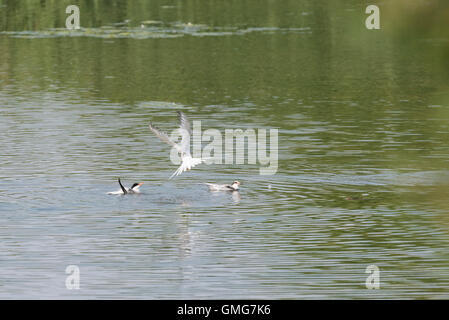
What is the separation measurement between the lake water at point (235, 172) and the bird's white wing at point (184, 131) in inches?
51.8

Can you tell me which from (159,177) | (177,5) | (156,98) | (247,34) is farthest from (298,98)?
(177,5)

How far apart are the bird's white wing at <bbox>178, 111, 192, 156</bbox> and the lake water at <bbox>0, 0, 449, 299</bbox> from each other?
132 cm

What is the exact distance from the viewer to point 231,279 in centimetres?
1365

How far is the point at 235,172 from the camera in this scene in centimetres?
2294

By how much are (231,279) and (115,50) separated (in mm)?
37693

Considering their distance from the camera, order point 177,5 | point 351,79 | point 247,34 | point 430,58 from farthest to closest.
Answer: point 177,5
point 247,34
point 351,79
point 430,58

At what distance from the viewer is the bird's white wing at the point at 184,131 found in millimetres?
16047

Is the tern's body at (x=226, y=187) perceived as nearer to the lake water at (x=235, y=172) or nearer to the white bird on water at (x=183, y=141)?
the lake water at (x=235, y=172)

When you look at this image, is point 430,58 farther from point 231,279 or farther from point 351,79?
point 351,79

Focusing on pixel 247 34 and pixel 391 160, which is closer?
pixel 391 160

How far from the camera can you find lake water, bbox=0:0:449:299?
1338 centimetres

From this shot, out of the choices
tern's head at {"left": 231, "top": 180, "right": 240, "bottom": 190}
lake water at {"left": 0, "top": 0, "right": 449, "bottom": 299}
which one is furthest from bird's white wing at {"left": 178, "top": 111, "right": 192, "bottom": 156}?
tern's head at {"left": 231, "top": 180, "right": 240, "bottom": 190}

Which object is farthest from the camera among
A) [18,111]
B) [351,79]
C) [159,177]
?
[351,79]
